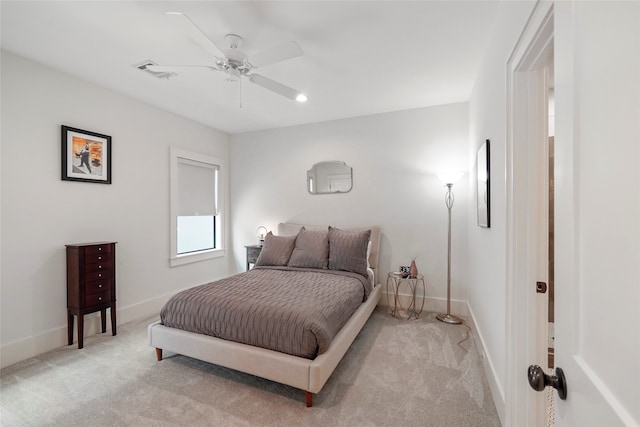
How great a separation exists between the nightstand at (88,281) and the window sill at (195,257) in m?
1.01

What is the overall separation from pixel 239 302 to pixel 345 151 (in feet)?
8.79

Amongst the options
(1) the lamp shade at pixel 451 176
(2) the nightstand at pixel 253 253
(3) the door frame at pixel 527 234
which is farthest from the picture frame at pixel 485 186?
(2) the nightstand at pixel 253 253

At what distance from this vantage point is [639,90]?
428 millimetres

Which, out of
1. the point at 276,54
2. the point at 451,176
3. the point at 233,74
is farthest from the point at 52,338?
the point at 451,176

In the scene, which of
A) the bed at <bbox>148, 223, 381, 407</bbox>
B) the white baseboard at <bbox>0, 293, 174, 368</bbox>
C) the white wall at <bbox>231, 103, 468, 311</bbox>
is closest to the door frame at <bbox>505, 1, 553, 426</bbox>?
the bed at <bbox>148, 223, 381, 407</bbox>

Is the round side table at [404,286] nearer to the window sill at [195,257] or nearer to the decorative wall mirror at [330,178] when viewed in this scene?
the decorative wall mirror at [330,178]

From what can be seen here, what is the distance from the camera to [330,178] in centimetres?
414

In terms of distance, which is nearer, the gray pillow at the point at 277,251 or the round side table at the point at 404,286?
the round side table at the point at 404,286

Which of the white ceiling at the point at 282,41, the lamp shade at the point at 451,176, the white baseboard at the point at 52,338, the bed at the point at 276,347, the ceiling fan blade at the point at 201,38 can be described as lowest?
the white baseboard at the point at 52,338

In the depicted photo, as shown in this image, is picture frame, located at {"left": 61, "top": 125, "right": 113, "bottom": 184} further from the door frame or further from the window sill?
the door frame

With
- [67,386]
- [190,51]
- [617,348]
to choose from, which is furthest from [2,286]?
[617,348]

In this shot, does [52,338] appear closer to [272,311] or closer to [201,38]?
[272,311]

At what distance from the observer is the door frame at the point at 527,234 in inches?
56.8

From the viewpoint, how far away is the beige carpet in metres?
1.74
